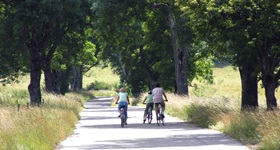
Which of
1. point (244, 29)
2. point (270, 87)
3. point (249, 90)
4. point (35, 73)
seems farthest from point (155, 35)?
point (244, 29)

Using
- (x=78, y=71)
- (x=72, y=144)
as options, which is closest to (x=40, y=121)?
(x=72, y=144)

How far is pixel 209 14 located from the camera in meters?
26.8

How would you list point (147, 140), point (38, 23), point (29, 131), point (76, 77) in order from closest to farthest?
1. point (29, 131)
2. point (147, 140)
3. point (38, 23)
4. point (76, 77)

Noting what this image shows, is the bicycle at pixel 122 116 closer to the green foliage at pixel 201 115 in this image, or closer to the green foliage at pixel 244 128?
the green foliage at pixel 201 115

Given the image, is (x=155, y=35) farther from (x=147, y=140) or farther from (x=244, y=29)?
(x=147, y=140)

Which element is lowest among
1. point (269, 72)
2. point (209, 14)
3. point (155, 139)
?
point (155, 139)

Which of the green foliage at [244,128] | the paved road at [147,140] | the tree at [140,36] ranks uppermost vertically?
the tree at [140,36]

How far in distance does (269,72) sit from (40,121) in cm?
910

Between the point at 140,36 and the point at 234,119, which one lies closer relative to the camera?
the point at 234,119

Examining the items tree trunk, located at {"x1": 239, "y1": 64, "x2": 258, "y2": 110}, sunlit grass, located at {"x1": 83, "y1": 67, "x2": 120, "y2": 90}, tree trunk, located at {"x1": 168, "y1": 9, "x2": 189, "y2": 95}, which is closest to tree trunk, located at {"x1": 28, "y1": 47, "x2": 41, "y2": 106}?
tree trunk, located at {"x1": 168, "y1": 9, "x2": 189, "y2": 95}

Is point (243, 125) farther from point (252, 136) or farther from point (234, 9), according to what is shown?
point (234, 9)

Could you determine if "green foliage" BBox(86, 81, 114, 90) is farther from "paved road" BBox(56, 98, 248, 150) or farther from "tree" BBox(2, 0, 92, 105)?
"paved road" BBox(56, 98, 248, 150)

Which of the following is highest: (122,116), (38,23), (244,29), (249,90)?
(38,23)

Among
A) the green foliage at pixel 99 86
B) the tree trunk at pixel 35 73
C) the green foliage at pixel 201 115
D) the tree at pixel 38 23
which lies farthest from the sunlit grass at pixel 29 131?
the green foliage at pixel 99 86
